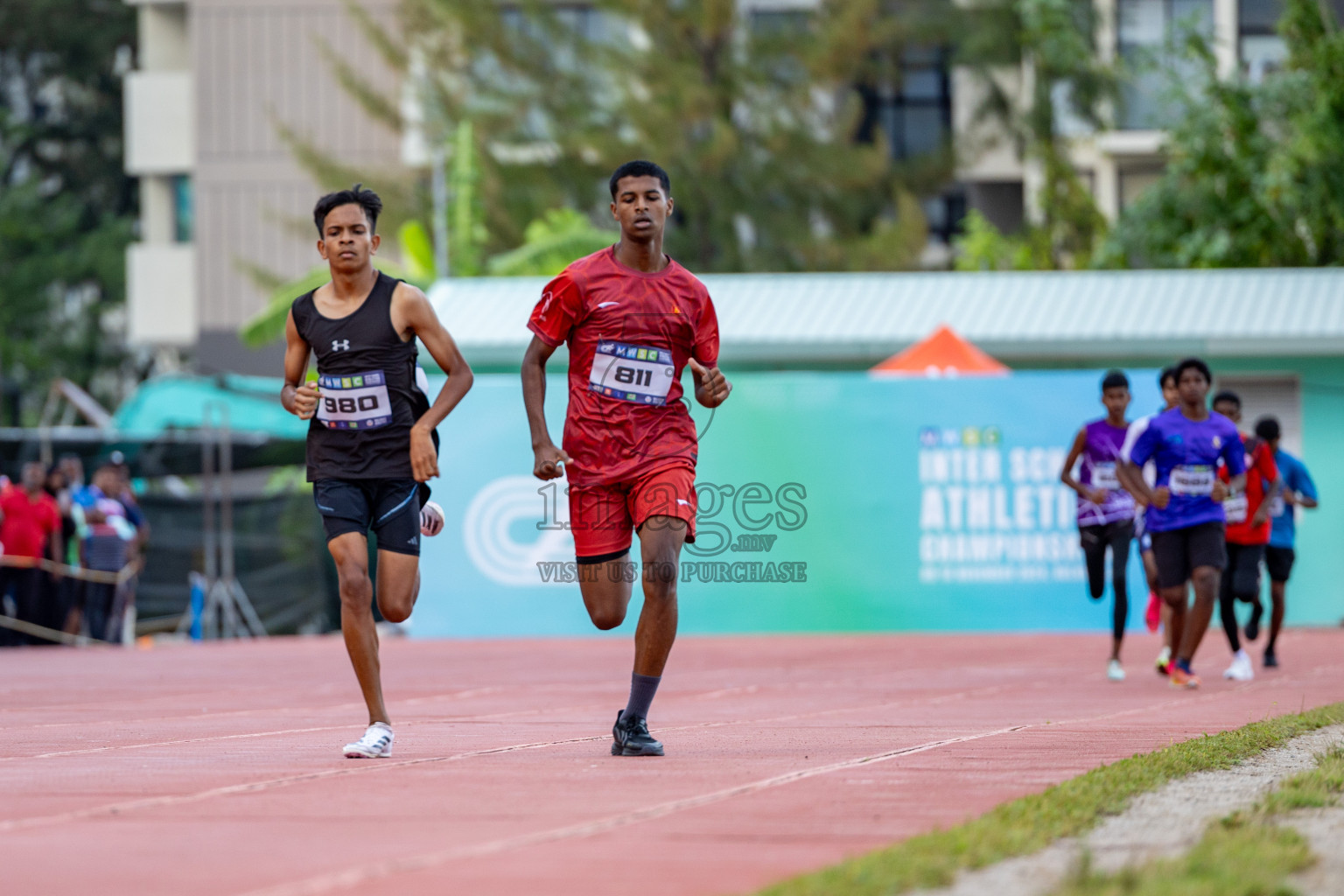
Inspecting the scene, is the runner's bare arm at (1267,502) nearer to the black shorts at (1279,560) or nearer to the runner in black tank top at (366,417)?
the black shorts at (1279,560)

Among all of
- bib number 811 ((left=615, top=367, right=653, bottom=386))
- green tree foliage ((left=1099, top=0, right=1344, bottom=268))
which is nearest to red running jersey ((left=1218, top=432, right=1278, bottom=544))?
bib number 811 ((left=615, top=367, right=653, bottom=386))

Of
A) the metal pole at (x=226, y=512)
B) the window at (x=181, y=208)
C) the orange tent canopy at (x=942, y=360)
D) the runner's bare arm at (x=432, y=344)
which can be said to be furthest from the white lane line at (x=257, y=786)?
the window at (x=181, y=208)

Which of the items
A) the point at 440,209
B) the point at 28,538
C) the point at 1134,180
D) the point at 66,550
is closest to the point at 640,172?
the point at 28,538

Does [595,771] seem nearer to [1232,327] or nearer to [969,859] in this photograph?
[969,859]

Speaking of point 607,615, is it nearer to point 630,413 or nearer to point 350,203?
point 630,413

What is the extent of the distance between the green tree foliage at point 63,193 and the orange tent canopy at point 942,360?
31.8 m

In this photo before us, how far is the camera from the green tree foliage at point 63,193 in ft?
160

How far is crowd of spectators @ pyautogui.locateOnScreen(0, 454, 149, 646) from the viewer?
2095 centimetres

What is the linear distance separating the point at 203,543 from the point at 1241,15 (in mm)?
24123

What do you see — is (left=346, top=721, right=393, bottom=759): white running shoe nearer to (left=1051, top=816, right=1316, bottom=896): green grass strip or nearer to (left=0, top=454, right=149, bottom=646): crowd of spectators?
(left=1051, top=816, right=1316, bottom=896): green grass strip

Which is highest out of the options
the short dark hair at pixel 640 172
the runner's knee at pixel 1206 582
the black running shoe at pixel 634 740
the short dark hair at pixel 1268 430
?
the short dark hair at pixel 640 172

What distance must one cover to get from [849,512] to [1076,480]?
763 centimetres

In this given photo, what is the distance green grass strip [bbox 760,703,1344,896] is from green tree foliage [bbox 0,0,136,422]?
44352 millimetres

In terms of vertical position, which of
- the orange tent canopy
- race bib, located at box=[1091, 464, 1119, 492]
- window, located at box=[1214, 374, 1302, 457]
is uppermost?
the orange tent canopy
